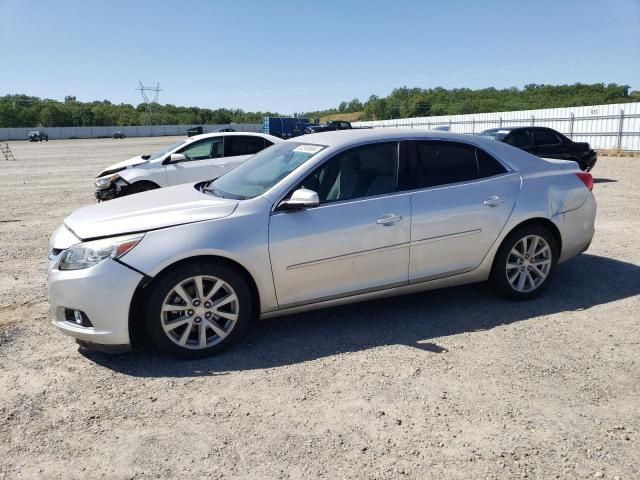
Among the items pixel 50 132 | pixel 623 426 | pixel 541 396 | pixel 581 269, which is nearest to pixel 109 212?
pixel 541 396

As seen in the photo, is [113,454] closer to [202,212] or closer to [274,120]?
[202,212]

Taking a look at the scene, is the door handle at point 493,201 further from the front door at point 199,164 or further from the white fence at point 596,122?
the white fence at point 596,122

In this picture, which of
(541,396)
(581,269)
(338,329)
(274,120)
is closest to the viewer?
(541,396)

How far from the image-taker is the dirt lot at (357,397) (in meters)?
2.69

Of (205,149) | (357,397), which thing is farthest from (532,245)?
(205,149)

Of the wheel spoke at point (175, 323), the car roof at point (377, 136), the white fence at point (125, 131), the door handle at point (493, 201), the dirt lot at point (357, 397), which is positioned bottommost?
the dirt lot at point (357, 397)

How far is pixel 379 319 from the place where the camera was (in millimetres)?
4602

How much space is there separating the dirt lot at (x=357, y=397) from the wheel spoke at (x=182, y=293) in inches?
18.8

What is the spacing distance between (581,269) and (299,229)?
377cm

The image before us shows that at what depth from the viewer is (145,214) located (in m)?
3.95

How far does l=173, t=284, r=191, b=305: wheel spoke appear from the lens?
3731mm

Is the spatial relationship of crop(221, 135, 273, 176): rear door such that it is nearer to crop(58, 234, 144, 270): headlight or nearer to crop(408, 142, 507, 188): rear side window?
crop(408, 142, 507, 188): rear side window

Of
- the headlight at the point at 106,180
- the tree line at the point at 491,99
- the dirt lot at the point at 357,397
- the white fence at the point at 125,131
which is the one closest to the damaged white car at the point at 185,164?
the headlight at the point at 106,180

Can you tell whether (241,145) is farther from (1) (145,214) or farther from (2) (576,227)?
(2) (576,227)
